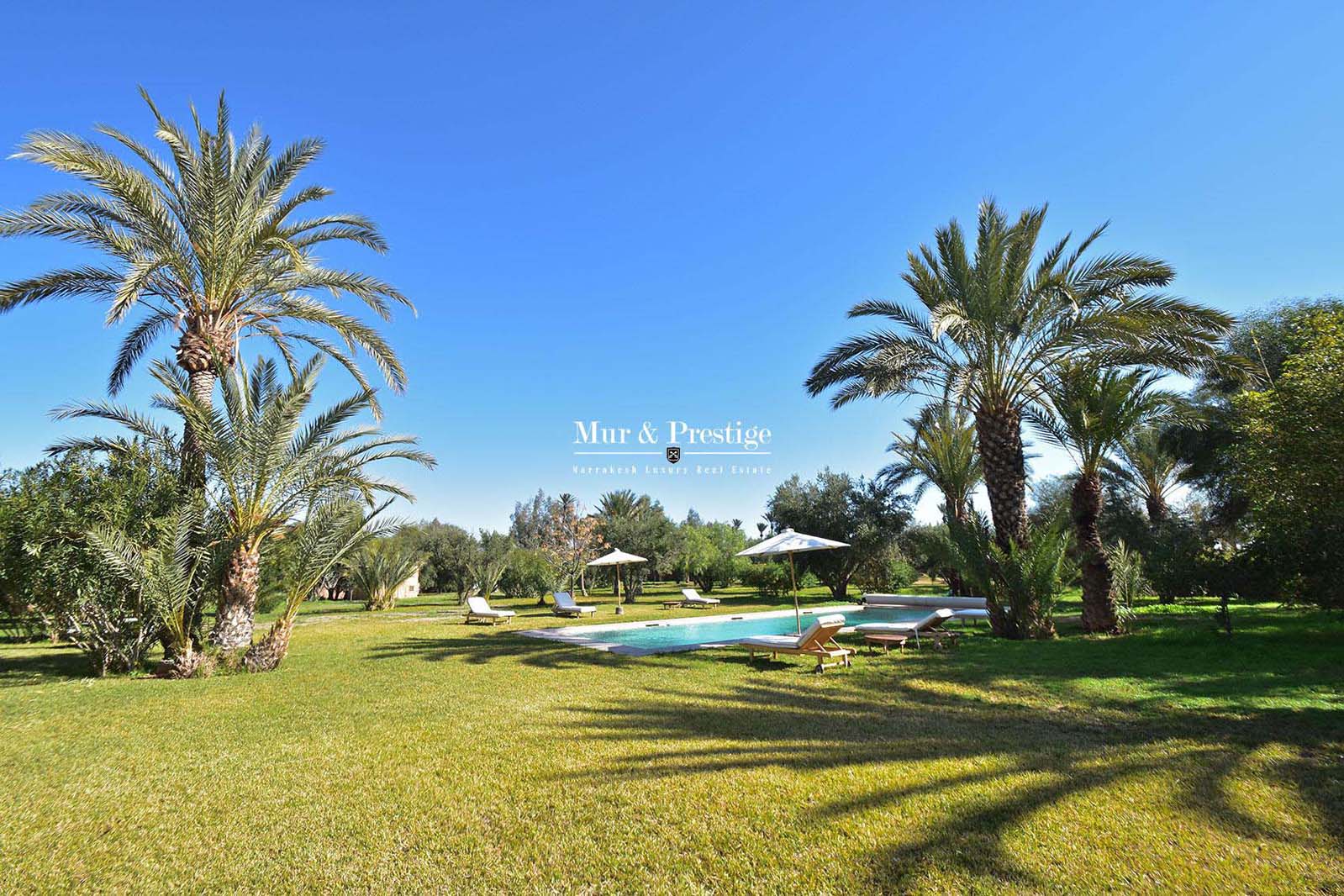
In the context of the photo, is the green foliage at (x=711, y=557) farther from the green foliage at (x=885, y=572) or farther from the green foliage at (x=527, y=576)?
the green foliage at (x=527, y=576)

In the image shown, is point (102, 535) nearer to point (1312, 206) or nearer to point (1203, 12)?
point (1203, 12)

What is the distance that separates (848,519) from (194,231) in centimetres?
2279

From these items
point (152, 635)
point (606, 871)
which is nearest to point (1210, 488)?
point (606, 871)

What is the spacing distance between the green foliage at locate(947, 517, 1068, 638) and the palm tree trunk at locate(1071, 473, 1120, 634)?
517 mm

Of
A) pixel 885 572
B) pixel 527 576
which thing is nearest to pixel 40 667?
pixel 527 576

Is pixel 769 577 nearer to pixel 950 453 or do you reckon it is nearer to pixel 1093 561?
pixel 950 453

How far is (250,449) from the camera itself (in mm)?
9734

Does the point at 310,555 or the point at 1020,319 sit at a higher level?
the point at 1020,319

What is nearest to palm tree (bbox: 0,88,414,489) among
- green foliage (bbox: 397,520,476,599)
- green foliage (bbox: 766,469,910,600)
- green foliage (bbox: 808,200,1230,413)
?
green foliage (bbox: 808,200,1230,413)

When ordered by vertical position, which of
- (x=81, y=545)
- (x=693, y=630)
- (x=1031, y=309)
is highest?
(x=1031, y=309)

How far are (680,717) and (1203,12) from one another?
1215 centimetres

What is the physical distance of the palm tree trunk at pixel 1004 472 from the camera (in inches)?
443

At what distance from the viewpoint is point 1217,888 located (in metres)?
2.84

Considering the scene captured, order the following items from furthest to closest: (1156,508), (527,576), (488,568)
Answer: (527,576) < (488,568) < (1156,508)
